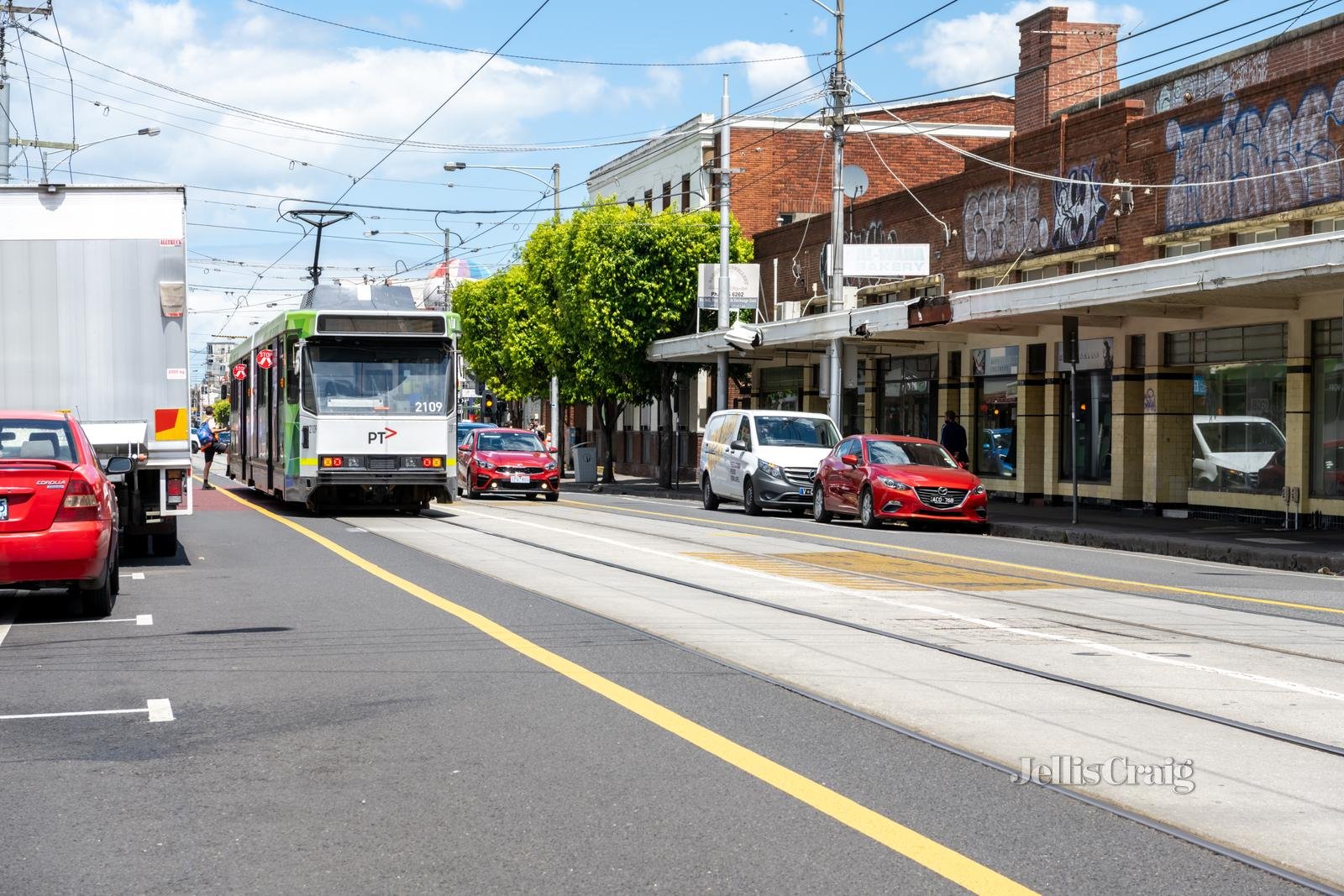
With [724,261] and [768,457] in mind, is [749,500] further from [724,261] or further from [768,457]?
[724,261]

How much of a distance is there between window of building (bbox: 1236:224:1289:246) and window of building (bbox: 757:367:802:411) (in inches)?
726

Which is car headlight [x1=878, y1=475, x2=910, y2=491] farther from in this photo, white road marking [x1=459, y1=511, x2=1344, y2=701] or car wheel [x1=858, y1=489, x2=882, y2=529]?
white road marking [x1=459, y1=511, x2=1344, y2=701]

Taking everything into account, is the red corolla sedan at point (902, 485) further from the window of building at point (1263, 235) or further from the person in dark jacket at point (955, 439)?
the window of building at point (1263, 235)

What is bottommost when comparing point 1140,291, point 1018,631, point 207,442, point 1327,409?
point 1018,631

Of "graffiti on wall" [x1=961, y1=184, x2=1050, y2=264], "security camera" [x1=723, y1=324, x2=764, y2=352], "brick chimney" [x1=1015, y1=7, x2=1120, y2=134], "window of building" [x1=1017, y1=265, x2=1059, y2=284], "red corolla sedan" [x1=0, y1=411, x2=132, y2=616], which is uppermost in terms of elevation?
"brick chimney" [x1=1015, y1=7, x2=1120, y2=134]

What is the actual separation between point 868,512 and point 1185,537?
5.15 m

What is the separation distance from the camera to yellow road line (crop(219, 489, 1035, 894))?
493cm

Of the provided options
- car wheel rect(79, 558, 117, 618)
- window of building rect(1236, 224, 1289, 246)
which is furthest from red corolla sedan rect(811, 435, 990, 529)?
car wheel rect(79, 558, 117, 618)

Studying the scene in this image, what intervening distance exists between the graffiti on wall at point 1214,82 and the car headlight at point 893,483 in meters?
8.04

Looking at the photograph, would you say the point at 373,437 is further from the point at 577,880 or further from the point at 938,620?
the point at 577,880

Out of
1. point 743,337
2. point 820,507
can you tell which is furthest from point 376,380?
point 743,337

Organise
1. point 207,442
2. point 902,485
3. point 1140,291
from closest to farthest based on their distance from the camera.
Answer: point 1140,291 < point 902,485 < point 207,442

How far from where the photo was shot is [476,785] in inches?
242

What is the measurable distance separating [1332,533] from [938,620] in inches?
492
